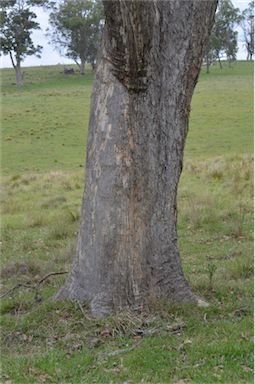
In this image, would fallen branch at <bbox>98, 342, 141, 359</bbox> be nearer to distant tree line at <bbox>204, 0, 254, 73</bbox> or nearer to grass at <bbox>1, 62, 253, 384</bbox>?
grass at <bbox>1, 62, 253, 384</bbox>

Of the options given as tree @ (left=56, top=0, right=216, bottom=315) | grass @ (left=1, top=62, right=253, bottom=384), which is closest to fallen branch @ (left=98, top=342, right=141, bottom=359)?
grass @ (left=1, top=62, right=253, bottom=384)

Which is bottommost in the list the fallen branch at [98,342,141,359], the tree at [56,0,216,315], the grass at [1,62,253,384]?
the grass at [1,62,253,384]

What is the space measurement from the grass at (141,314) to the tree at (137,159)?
0.34m

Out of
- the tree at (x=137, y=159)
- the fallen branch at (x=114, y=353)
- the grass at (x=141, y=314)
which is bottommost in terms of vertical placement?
the grass at (x=141, y=314)

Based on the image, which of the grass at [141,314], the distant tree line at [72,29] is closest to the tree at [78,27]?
the distant tree line at [72,29]

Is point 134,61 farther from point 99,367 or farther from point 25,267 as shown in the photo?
point 25,267

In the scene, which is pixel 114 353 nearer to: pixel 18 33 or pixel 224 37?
pixel 18 33

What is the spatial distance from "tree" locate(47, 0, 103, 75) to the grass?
4317cm

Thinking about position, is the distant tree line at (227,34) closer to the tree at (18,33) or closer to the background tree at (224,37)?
the background tree at (224,37)

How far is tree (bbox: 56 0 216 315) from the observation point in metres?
5.64

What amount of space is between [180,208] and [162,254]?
6094mm

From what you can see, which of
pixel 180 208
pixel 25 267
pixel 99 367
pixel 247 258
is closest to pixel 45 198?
pixel 180 208

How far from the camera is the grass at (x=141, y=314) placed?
4906mm

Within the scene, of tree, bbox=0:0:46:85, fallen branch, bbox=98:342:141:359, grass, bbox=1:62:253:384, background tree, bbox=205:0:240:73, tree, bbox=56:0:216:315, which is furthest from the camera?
background tree, bbox=205:0:240:73
